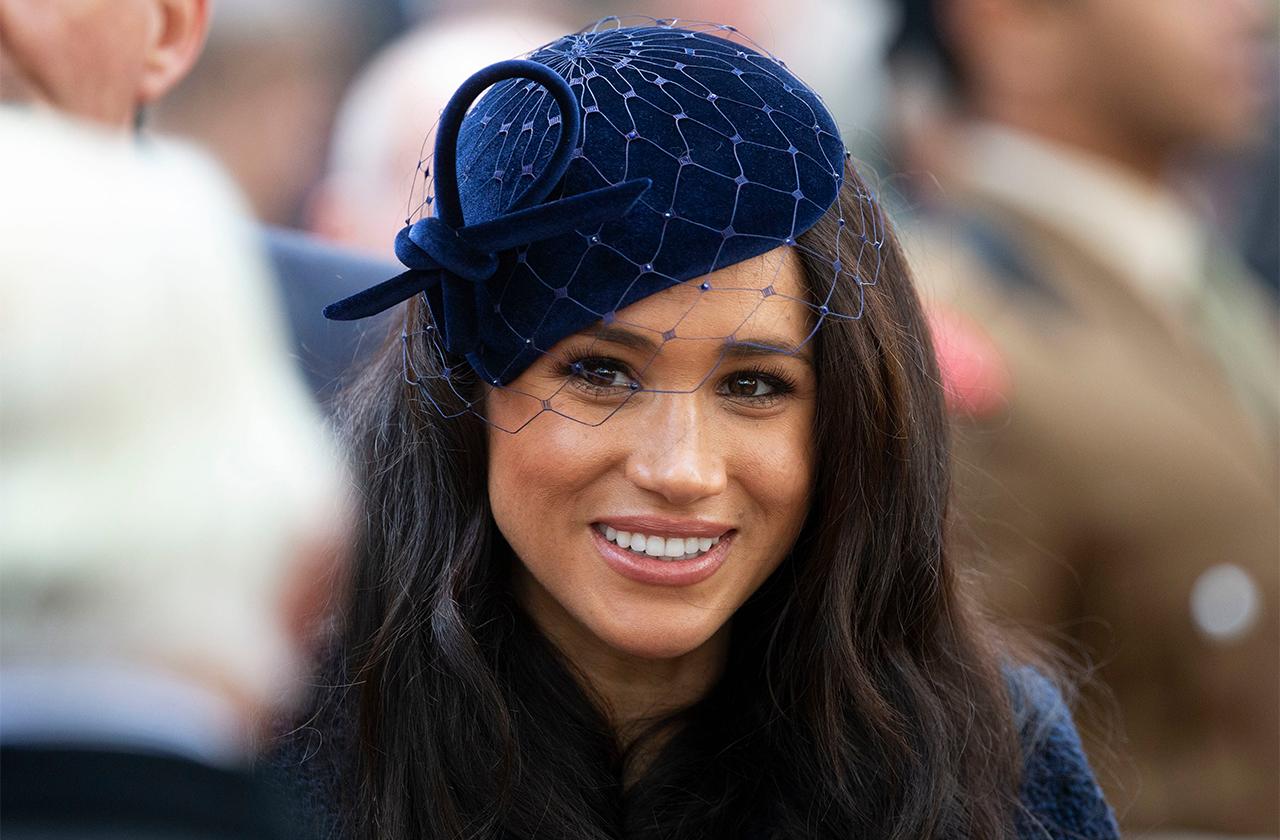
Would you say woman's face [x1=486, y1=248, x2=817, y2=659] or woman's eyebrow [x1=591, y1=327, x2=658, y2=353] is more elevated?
woman's eyebrow [x1=591, y1=327, x2=658, y2=353]

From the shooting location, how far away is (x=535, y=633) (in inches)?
92.5

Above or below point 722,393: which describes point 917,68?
above

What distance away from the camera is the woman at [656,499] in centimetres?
210

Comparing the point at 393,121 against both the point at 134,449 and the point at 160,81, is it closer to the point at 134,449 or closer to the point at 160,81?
the point at 160,81

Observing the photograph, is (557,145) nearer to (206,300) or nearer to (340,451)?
(340,451)

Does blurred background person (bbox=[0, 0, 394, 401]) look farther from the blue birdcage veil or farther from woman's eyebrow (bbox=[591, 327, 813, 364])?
woman's eyebrow (bbox=[591, 327, 813, 364])

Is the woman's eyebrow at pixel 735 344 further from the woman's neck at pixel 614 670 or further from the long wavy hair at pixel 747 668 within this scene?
the woman's neck at pixel 614 670

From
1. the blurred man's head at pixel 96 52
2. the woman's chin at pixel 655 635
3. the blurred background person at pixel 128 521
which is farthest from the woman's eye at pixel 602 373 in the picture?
the blurred background person at pixel 128 521

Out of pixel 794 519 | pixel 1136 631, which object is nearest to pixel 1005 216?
pixel 1136 631

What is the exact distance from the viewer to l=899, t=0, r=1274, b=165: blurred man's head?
153 inches

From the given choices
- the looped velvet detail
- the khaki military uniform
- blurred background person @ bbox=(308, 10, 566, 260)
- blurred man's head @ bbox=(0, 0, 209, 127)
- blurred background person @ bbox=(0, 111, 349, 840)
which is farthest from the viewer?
blurred background person @ bbox=(308, 10, 566, 260)

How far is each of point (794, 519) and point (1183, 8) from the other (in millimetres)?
2270

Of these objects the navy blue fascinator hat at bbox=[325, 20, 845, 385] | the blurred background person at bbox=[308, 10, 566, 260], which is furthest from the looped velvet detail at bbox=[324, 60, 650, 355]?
the blurred background person at bbox=[308, 10, 566, 260]

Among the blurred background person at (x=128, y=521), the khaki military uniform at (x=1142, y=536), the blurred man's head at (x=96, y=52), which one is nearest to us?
the blurred background person at (x=128, y=521)
